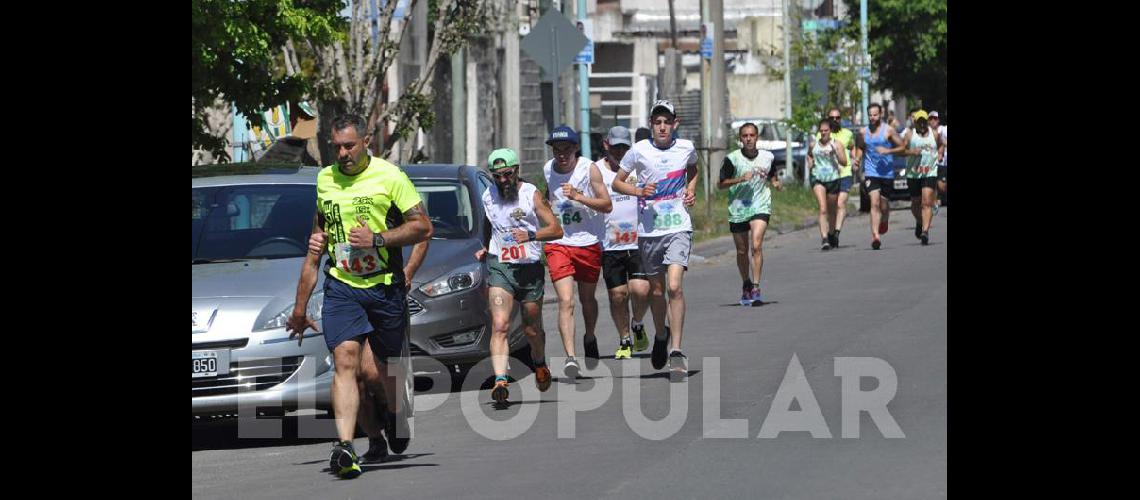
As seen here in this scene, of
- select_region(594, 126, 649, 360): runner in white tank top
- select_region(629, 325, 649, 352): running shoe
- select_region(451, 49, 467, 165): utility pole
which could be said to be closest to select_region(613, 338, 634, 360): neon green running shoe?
select_region(594, 126, 649, 360): runner in white tank top

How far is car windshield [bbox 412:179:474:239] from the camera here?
1411cm

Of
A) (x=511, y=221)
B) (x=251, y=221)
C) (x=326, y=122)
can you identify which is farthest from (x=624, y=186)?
(x=326, y=122)

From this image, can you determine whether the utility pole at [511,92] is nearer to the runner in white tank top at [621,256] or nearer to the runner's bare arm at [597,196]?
the runner in white tank top at [621,256]

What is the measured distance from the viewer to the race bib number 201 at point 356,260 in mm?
10047

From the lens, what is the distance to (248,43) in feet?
54.9

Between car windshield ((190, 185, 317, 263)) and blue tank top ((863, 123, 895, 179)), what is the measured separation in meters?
13.9

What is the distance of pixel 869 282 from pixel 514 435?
390 inches

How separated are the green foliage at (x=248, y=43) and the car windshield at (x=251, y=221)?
11.1ft

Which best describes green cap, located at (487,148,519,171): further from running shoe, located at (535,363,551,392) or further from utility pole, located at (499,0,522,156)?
utility pole, located at (499,0,522,156)
